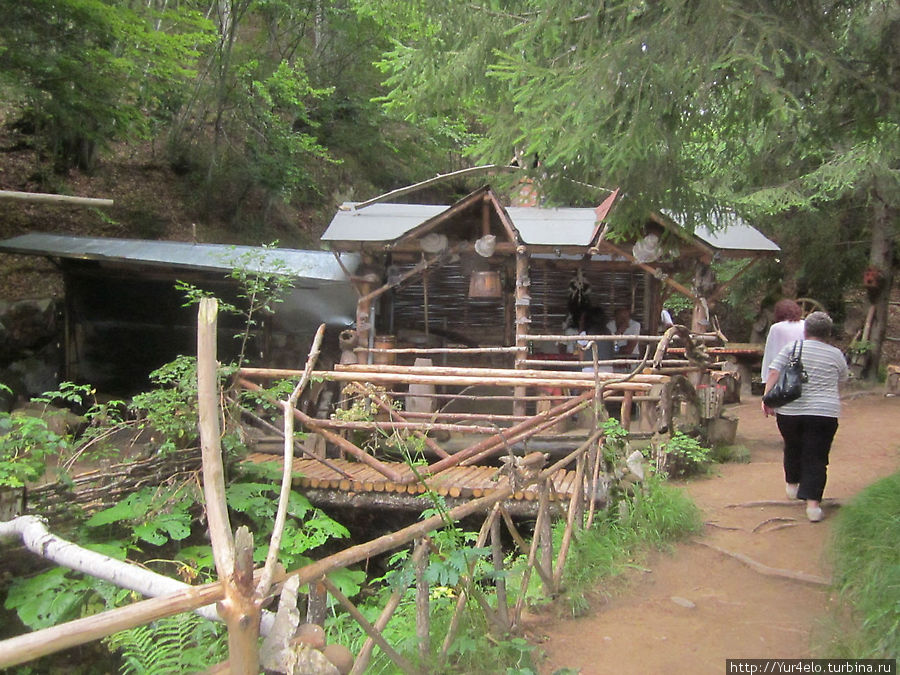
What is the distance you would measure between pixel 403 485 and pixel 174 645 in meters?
2.62

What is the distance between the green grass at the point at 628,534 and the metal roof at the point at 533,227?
15.7 feet

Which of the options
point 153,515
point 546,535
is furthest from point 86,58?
point 546,535

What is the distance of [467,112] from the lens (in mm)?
15867

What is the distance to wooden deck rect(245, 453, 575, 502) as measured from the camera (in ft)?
19.0

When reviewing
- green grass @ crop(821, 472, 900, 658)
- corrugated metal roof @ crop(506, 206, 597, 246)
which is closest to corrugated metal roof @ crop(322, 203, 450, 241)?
corrugated metal roof @ crop(506, 206, 597, 246)

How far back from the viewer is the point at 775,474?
6.67 metres

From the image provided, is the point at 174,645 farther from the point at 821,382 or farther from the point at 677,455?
the point at 677,455

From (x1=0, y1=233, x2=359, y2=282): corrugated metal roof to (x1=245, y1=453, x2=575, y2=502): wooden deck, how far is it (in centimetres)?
431

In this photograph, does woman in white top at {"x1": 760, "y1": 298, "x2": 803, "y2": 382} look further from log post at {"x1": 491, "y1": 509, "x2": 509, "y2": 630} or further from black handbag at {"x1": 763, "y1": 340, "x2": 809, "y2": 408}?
log post at {"x1": 491, "y1": 509, "x2": 509, "y2": 630}

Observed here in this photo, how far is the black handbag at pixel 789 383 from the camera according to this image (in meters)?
4.74

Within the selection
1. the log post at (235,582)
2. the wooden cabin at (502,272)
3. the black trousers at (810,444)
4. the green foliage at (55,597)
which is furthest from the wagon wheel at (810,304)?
the log post at (235,582)

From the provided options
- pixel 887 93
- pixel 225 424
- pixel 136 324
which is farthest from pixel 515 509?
pixel 136 324

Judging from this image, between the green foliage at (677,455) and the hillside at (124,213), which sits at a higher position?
the hillside at (124,213)

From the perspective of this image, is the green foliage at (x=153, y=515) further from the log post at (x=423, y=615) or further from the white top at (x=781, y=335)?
the white top at (x=781, y=335)
